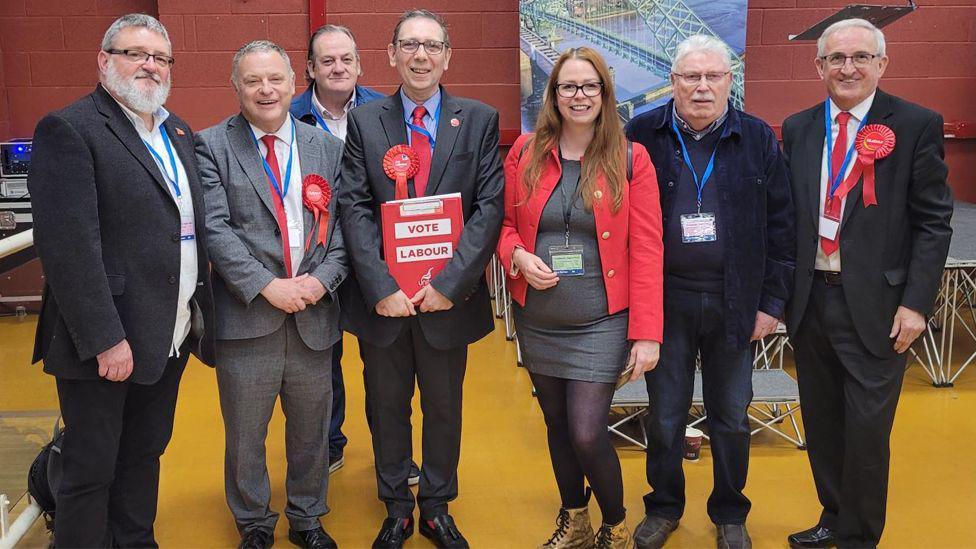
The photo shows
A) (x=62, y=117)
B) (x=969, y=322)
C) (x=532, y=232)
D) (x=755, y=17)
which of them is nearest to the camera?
(x=62, y=117)

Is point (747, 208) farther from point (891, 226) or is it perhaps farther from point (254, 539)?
point (254, 539)

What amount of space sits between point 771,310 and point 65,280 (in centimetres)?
191

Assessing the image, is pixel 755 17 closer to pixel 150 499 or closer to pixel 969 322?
pixel 969 322

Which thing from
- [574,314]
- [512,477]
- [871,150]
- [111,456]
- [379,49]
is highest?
[379,49]

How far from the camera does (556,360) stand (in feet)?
7.88

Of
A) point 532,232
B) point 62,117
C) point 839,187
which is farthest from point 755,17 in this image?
point 62,117

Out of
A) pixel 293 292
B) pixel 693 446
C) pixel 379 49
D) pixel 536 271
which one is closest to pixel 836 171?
pixel 536 271

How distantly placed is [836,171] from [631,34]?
334 centimetres

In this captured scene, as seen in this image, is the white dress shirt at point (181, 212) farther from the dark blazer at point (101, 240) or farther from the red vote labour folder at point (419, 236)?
the red vote labour folder at point (419, 236)

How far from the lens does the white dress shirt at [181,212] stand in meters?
2.22

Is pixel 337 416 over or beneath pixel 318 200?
beneath

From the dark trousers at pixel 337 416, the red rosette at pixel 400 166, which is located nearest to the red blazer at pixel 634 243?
the red rosette at pixel 400 166

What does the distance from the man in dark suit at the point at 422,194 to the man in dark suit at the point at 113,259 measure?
0.45 metres

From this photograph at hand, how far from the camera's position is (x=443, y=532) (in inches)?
104
